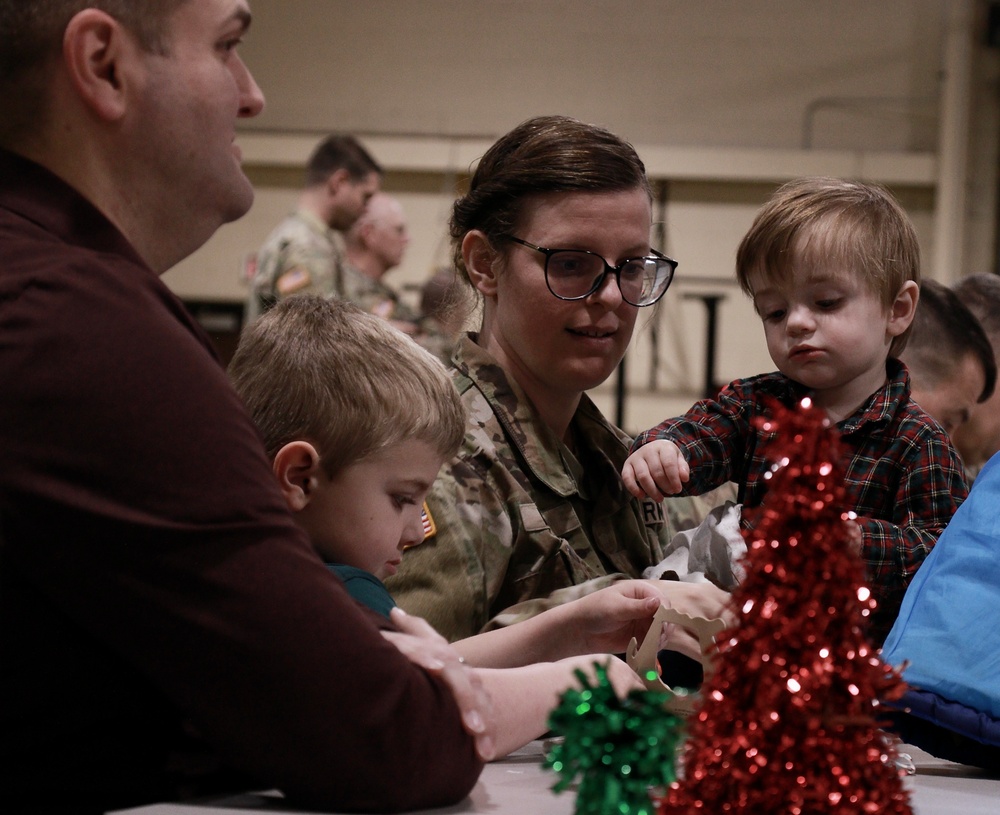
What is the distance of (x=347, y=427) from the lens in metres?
1.44

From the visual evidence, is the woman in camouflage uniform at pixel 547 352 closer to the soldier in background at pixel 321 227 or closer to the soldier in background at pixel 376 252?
the soldier in background at pixel 321 227

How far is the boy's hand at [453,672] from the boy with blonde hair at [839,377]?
2.46 feet

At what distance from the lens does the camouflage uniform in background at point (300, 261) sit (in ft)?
17.9

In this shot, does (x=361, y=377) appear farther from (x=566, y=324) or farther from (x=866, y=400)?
(x=866, y=400)

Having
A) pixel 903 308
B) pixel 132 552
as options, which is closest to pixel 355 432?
pixel 132 552

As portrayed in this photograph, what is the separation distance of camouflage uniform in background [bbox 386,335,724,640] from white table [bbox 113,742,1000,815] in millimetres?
311

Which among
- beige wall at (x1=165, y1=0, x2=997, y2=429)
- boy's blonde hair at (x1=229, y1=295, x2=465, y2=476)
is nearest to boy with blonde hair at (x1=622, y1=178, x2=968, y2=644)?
boy's blonde hair at (x1=229, y1=295, x2=465, y2=476)

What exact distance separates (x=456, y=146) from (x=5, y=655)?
841cm

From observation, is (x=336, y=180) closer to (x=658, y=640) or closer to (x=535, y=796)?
(x=658, y=640)

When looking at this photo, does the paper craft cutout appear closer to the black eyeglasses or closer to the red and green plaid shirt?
the red and green plaid shirt

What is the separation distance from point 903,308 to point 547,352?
22.9 inches

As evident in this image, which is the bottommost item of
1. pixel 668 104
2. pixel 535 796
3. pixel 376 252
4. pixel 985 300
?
pixel 535 796

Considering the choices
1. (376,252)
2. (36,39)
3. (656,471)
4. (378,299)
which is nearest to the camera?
(36,39)

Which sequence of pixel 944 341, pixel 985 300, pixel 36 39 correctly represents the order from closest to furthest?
pixel 36 39 < pixel 944 341 < pixel 985 300
